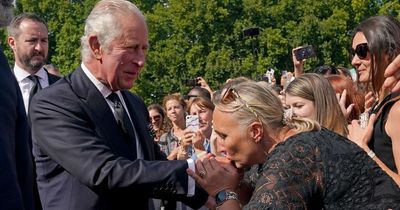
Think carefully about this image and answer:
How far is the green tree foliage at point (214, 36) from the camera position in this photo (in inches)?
2191

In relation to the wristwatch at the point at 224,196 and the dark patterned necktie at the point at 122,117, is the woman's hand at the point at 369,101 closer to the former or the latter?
the wristwatch at the point at 224,196

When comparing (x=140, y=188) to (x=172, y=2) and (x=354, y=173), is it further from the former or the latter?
(x=172, y=2)

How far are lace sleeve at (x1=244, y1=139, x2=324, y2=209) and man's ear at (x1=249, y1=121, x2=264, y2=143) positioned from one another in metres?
0.30

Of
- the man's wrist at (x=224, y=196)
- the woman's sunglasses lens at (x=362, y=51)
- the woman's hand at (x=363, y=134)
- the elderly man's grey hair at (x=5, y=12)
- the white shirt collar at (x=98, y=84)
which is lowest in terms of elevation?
the man's wrist at (x=224, y=196)

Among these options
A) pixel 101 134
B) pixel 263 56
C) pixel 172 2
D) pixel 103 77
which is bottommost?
pixel 263 56

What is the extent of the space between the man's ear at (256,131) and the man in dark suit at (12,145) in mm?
1372

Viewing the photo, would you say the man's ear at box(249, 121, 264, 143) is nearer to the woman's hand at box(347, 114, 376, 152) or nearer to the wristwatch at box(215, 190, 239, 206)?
the wristwatch at box(215, 190, 239, 206)

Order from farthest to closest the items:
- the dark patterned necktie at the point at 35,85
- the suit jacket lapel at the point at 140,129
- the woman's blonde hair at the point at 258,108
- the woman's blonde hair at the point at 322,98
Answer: the dark patterned necktie at the point at 35,85 < the woman's blonde hair at the point at 322,98 < the suit jacket lapel at the point at 140,129 < the woman's blonde hair at the point at 258,108

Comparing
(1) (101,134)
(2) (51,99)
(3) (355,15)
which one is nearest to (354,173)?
(1) (101,134)

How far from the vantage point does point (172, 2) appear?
59312 millimetres

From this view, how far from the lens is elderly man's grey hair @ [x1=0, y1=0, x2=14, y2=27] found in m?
2.95

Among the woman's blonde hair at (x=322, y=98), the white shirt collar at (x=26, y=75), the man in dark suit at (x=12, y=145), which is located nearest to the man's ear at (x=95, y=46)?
the man in dark suit at (x=12, y=145)

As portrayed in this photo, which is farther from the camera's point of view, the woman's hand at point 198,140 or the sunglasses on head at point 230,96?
the woman's hand at point 198,140

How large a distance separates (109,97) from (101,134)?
0.30 metres
